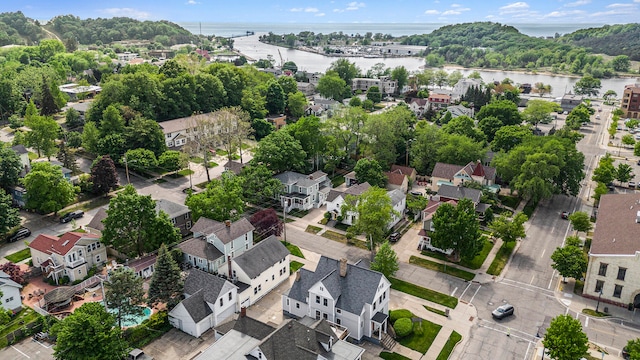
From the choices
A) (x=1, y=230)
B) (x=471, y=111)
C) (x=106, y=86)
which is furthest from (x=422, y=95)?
(x=1, y=230)

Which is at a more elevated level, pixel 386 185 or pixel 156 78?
pixel 156 78

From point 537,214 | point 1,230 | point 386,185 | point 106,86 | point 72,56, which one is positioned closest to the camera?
point 1,230

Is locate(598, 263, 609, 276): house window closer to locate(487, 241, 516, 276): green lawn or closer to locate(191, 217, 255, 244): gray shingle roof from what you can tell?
locate(487, 241, 516, 276): green lawn

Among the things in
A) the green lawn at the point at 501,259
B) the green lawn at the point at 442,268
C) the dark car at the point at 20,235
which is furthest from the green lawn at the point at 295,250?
the dark car at the point at 20,235

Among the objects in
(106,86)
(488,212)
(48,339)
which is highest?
(106,86)

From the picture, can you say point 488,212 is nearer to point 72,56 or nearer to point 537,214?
point 537,214

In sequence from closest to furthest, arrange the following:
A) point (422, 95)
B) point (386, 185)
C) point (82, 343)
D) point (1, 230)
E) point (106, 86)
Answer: point (82, 343)
point (1, 230)
point (386, 185)
point (106, 86)
point (422, 95)

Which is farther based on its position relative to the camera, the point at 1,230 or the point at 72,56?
the point at 72,56

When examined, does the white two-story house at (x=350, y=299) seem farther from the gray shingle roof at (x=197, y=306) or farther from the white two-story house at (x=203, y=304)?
the gray shingle roof at (x=197, y=306)
